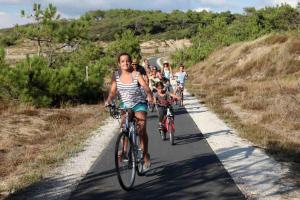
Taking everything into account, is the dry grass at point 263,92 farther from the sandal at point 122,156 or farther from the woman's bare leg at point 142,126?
the sandal at point 122,156

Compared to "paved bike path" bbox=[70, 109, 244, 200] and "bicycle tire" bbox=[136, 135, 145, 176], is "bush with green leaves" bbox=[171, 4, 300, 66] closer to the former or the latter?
"paved bike path" bbox=[70, 109, 244, 200]

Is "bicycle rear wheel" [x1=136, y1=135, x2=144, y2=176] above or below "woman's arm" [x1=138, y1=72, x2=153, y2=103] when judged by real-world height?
below

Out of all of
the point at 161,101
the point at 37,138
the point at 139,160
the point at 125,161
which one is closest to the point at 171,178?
the point at 139,160

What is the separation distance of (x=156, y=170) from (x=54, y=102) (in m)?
12.8

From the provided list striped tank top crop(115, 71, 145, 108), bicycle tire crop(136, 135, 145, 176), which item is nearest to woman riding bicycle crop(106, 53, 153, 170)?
striped tank top crop(115, 71, 145, 108)

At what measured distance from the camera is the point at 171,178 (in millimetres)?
7883

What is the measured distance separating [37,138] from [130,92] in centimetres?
623

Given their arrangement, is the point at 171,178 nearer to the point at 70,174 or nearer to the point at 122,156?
the point at 122,156

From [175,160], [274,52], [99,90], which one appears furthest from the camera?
[274,52]

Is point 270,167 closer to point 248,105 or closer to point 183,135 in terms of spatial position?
point 183,135

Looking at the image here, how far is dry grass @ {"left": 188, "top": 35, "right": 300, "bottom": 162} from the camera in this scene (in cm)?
1238

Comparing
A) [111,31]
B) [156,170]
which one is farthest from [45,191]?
[111,31]

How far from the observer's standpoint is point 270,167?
870 centimetres

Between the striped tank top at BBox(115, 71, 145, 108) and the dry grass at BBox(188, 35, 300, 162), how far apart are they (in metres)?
3.60
